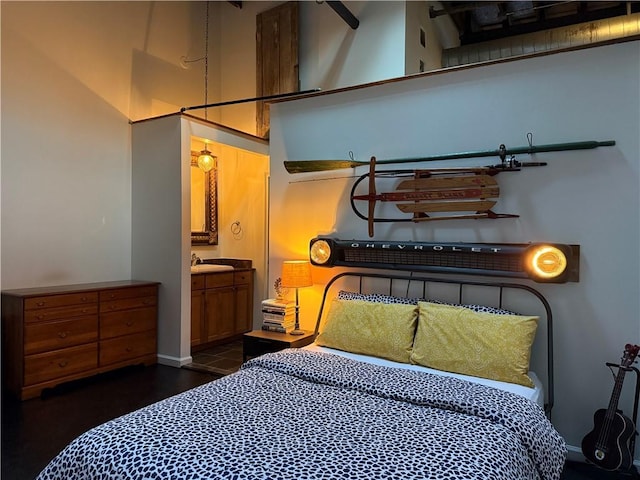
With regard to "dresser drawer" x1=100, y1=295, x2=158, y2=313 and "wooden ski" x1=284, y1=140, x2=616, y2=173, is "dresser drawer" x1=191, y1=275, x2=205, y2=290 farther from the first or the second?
"wooden ski" x1=284, y1=140, x2=616, y2=173

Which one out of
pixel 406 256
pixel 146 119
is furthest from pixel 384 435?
pixel 146 119

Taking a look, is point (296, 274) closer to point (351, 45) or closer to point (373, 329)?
point (373, 329)

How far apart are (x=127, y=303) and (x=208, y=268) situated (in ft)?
3.65

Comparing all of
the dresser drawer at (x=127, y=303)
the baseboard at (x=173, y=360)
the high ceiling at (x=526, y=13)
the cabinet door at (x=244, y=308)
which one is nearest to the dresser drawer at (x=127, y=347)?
the baseboard at (x=173, y=360)

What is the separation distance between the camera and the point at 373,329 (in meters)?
2.88

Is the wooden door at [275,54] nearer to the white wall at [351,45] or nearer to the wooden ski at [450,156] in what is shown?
the white wall at [351,45]

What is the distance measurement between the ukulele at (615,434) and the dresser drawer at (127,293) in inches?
149

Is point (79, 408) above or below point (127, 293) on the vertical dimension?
below

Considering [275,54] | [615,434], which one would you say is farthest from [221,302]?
[615,434]

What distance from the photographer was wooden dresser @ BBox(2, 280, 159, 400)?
3.45 meters

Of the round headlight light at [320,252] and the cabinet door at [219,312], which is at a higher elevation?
the round headlight light at [320,252]

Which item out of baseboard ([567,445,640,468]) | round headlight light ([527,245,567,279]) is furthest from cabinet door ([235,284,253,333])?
baseboard ([567,445,640,468])

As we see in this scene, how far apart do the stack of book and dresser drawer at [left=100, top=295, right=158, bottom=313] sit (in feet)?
4.76

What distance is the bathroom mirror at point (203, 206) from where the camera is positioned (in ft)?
18.0
